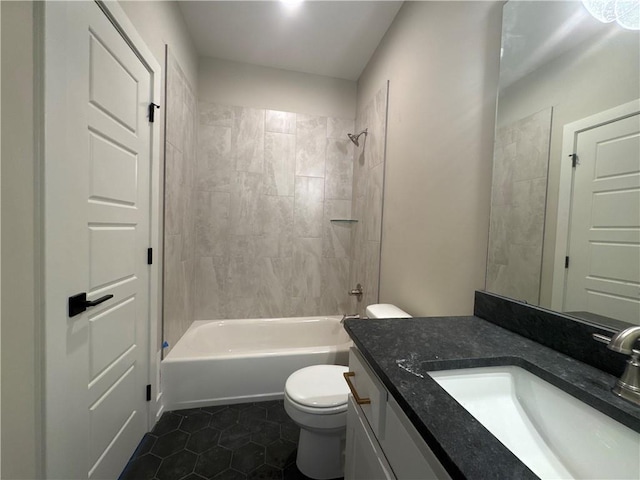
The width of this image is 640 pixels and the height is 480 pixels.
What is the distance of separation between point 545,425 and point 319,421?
915 millimetres

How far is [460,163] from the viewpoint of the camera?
1.23 meters

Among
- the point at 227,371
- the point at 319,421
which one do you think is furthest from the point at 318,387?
the point at 227,371

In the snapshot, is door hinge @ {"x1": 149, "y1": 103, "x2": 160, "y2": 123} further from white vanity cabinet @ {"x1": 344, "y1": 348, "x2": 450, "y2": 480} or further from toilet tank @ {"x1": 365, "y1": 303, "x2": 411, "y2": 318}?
toilet tank @ {"x1": 365, "y1": 303, "x2": 411, "y2": 318}

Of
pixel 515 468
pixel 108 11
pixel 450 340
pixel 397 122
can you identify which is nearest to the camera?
pixel 515 468

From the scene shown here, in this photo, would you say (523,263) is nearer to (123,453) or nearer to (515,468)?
(515,468)

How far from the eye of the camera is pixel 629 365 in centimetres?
53

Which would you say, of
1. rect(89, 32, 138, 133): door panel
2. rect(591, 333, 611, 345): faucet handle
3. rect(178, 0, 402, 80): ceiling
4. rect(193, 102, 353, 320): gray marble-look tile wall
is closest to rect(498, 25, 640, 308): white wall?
rect(591, 333, 611, 345): faucet handle

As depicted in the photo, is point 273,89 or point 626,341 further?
point 273,89

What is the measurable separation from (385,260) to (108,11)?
196 centimetres

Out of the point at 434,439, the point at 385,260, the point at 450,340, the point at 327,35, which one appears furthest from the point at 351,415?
the point at 327,35

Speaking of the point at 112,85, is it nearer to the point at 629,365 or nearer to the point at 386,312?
the point at 386,312

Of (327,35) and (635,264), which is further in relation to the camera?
(327,35)

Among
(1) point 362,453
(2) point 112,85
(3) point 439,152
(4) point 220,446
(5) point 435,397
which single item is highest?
(2) point 112,85

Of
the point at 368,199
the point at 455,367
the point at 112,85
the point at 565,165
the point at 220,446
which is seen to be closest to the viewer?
the point at 455,367
